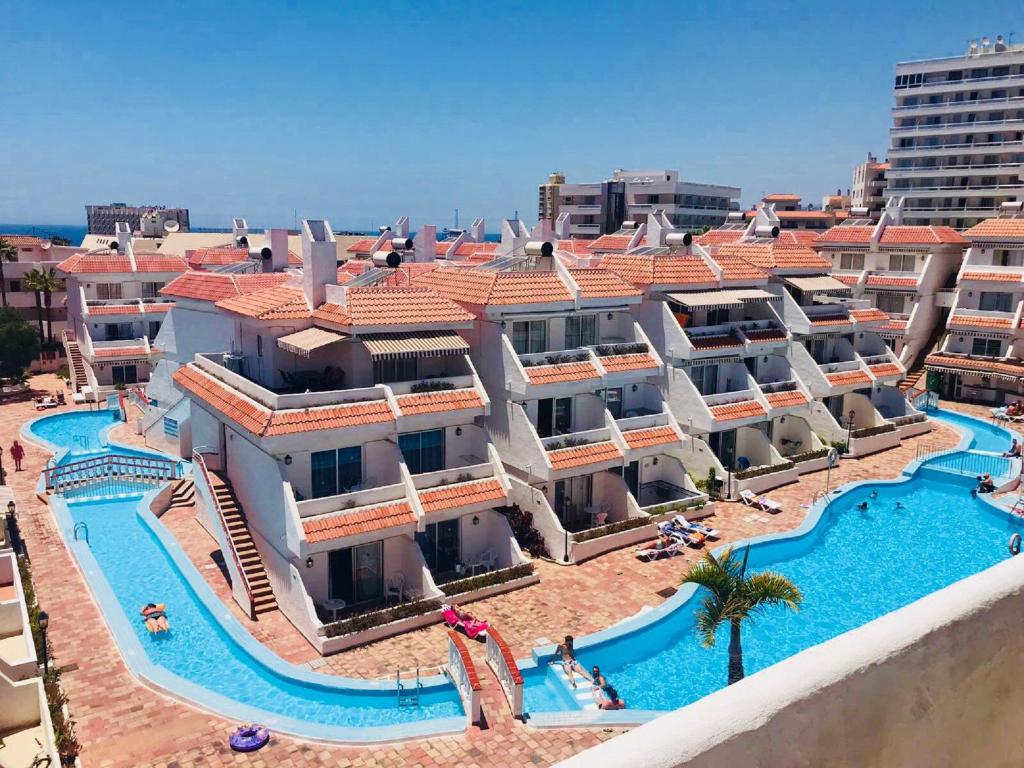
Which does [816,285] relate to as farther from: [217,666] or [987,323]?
[217,666]

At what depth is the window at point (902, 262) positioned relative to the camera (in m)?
57.9

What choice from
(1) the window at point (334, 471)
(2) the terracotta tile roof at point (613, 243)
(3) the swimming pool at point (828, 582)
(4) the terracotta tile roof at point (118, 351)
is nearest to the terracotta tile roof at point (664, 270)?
(3) the swimming pool at point (828, 582)

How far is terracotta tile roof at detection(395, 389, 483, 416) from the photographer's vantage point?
2772 cm

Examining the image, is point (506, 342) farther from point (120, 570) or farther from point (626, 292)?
point (120, 570)

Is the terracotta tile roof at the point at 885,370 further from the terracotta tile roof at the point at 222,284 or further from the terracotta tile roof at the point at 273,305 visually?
the terracotta tile roof at the point at 222,284

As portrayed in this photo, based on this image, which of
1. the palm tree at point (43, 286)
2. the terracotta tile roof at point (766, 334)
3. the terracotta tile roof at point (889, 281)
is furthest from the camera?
the palm tree at point (43, 286)

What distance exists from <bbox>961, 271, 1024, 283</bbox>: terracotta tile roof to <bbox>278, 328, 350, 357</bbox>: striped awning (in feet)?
151

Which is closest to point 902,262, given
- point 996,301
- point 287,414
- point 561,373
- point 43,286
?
point 996,301

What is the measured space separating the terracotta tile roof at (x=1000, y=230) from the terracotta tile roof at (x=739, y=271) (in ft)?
70.6

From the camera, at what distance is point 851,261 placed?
60.4 metres

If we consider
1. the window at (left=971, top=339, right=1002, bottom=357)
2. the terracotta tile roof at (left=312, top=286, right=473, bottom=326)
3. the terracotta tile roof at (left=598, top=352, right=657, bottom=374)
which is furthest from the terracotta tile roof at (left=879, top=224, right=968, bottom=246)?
the terracotta tile roof at (left=312, top=286, right=473, bottom=326)

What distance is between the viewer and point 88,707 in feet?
64.8

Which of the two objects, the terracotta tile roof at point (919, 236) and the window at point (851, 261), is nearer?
the terracotta tile roof at point (919, 236)

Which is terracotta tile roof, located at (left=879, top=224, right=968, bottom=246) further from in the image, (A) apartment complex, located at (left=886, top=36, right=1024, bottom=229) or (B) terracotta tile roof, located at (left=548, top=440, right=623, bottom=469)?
(B) terracotta tile roof, located at (left=548, top=440, right=623, bottom=469)
